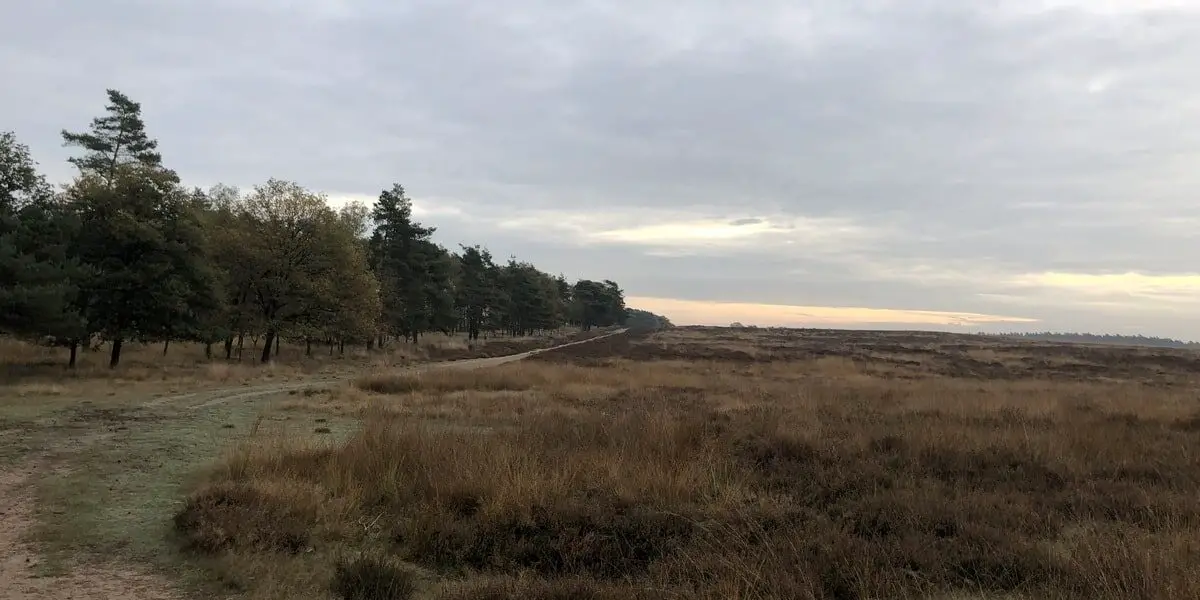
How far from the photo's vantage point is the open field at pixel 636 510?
5.21m

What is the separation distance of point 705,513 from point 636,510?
28.2 inches

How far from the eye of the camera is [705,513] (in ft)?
22.3

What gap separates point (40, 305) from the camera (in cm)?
1925

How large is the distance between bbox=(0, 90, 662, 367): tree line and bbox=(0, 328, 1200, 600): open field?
11881 mm

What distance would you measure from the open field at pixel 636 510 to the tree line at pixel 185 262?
39.0 feet

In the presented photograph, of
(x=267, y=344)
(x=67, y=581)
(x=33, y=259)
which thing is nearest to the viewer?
(x=67, y=581)

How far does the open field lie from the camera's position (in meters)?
5.21

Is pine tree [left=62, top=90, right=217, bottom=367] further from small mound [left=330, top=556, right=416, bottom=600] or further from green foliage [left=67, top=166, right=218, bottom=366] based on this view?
small mound [left=330, top=556, right=416, bottom=600]

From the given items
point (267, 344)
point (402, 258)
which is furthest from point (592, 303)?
point (267, 344)

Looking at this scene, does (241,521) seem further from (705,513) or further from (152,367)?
(152,367)

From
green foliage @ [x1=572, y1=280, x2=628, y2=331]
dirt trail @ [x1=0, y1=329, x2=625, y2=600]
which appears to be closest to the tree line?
dirt trail @ [x1=0, y1=329, x2=625, y2=600]

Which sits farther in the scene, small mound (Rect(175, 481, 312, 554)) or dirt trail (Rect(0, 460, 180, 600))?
small mound (Rect(175, 481, 312, 554))

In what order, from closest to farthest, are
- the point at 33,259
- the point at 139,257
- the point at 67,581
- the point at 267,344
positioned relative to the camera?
the point at 67,581
the point at 33,259
the point at 139,257
the point at 267,344

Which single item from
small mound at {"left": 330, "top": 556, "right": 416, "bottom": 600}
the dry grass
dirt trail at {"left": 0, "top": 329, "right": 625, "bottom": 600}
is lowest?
the dry grass
